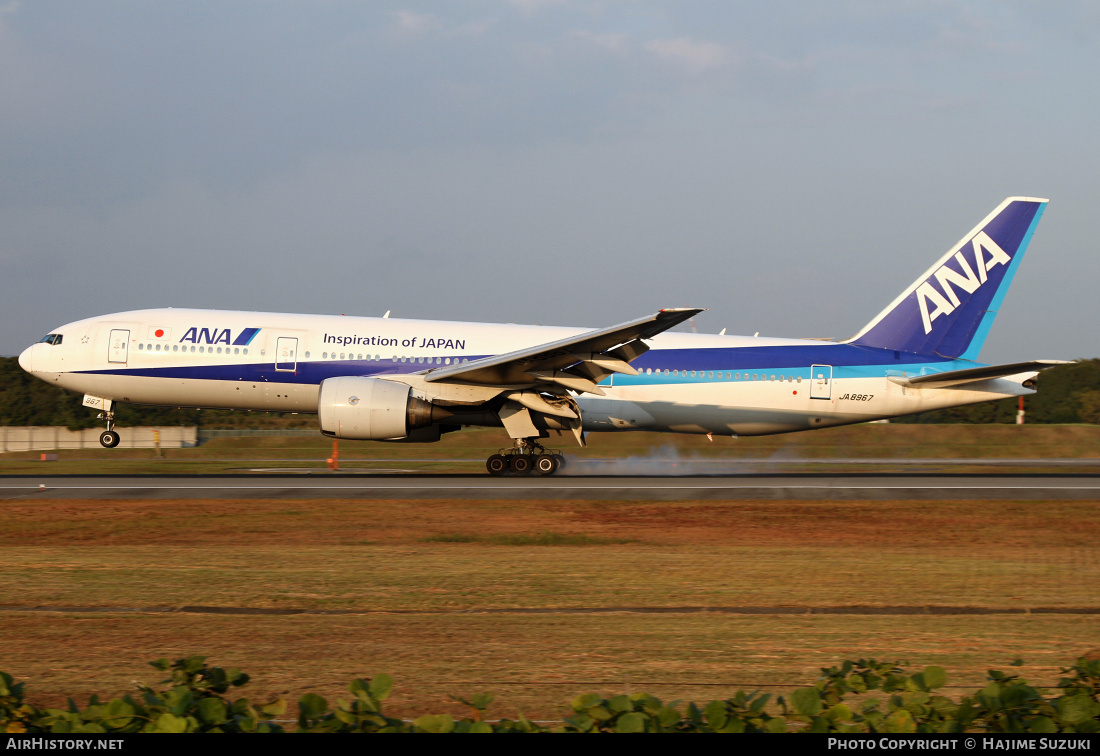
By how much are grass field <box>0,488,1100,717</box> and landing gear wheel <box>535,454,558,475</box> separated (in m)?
6.11

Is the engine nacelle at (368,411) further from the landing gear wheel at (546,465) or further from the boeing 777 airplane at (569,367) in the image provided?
the landing gear wheel at (546,465)

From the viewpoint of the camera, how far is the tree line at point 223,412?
4694 centimetres

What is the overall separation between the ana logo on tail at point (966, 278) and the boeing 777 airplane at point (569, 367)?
28 millimetres

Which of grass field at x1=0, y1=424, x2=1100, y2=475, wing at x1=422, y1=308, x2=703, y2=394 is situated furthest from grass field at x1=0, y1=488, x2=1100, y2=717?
grass field at x1=0, y1=424, x2=1100, y2=475

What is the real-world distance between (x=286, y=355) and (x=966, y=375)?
1773 centimetres

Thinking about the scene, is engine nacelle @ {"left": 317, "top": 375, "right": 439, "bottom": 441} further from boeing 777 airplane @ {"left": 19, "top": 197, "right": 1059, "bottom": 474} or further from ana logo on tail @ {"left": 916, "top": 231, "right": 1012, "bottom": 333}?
ana logo on tail @ {"left": 916, "top": 231, "right": 1012, "bottom": 333}

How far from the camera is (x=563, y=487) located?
20.0m

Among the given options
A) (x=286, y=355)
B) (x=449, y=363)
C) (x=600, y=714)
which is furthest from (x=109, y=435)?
(x=600, y=714)

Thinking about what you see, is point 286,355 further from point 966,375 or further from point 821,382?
point 966,375

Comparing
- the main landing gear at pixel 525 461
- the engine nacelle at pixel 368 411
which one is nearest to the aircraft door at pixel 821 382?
the main landing gear at pixel 525 461

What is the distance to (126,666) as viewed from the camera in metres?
7.42

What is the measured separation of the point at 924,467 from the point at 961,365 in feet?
23.8
